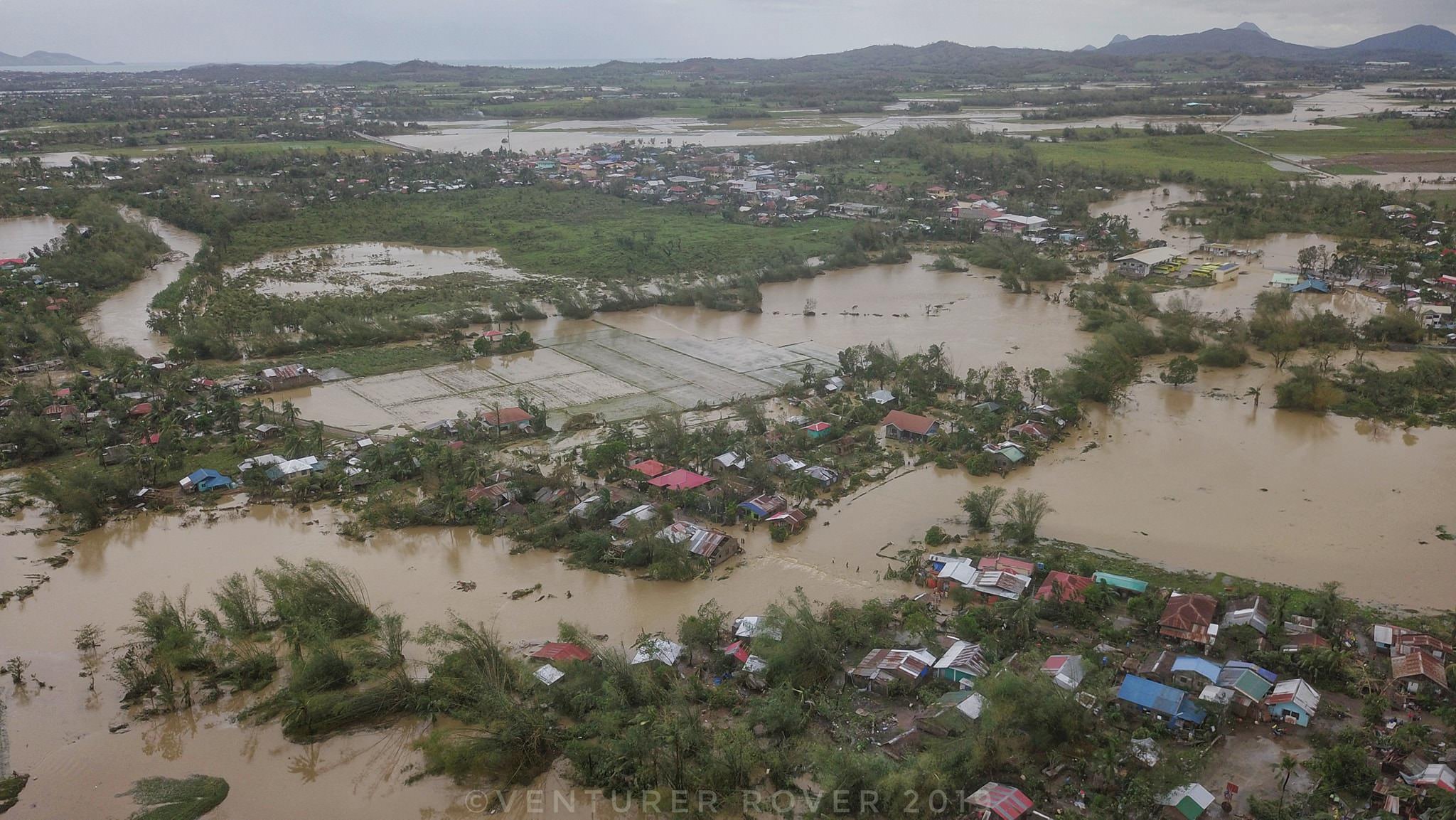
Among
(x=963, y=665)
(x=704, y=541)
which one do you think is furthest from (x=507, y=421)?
(x=963, y=665)

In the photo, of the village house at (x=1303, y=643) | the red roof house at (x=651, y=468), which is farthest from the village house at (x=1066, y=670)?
the red roof house at (x=651, y=468)

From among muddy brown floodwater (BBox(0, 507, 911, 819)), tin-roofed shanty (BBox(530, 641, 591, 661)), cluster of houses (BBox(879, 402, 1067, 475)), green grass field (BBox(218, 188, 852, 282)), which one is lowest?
muddy brown floodwater (BBox(0, 507, 911, 819))

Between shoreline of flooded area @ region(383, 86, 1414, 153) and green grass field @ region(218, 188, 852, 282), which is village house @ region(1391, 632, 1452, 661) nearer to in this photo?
green grass field @ region(218, 188, 852, 282)

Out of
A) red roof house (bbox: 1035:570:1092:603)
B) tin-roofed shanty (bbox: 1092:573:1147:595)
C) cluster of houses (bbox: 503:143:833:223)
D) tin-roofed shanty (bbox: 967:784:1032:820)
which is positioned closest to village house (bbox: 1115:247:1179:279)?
cluster of houses (bbox: 503:143:833:223)

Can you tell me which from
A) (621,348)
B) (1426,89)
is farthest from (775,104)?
(621,348)

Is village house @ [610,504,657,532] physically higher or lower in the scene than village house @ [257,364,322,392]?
lower

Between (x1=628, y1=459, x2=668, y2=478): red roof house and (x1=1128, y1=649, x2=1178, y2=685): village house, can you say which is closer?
(x1=1128, y1=649, x2=1178, y2=685): village house

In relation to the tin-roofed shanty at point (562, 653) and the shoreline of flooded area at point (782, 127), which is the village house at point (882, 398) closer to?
the tin-roofed shanty at point (562, 653)

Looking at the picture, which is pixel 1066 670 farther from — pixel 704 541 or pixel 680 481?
pixel 680 481
